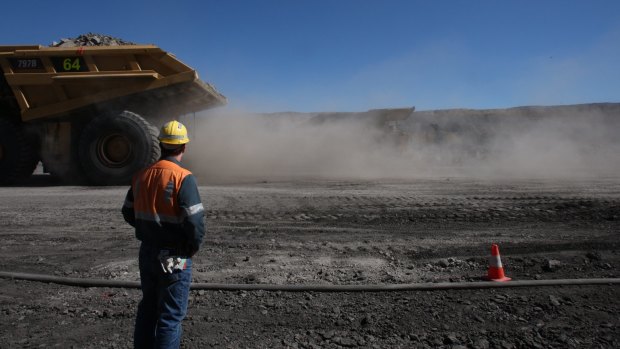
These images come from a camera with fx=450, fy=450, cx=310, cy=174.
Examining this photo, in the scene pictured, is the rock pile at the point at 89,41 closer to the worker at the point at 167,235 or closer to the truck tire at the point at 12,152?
the truck tire at the point at 12,152

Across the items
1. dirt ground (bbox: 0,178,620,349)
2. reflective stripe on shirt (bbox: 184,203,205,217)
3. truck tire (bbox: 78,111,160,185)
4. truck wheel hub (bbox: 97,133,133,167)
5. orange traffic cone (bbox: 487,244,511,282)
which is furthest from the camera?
truck wheel hub (bbox: 97,133,133,167)

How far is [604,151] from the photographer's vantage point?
29906 mm

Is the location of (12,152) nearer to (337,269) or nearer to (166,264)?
(337,269)

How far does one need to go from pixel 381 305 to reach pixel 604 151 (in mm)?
32658

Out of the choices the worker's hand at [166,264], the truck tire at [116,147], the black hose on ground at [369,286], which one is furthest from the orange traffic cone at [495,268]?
the truck tire at [116,147]

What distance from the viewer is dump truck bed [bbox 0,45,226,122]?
9727mm

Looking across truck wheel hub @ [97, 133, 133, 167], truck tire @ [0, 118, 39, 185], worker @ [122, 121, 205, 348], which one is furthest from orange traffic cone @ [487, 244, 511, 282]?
truck tire @ [0, 118, 39, 185]

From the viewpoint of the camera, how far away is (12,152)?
32.7 feet

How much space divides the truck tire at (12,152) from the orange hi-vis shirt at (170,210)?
937cm

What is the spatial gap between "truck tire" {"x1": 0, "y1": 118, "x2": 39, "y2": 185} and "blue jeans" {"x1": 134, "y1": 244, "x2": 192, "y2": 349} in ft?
30.7

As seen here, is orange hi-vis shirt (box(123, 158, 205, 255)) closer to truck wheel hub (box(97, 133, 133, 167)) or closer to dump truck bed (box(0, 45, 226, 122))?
dump truck bed (box(0, 45, 226, 122))

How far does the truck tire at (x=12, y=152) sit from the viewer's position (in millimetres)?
9898

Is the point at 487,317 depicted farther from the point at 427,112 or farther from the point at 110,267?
the point at 427,112

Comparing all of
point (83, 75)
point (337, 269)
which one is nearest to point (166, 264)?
point (337, 269)
